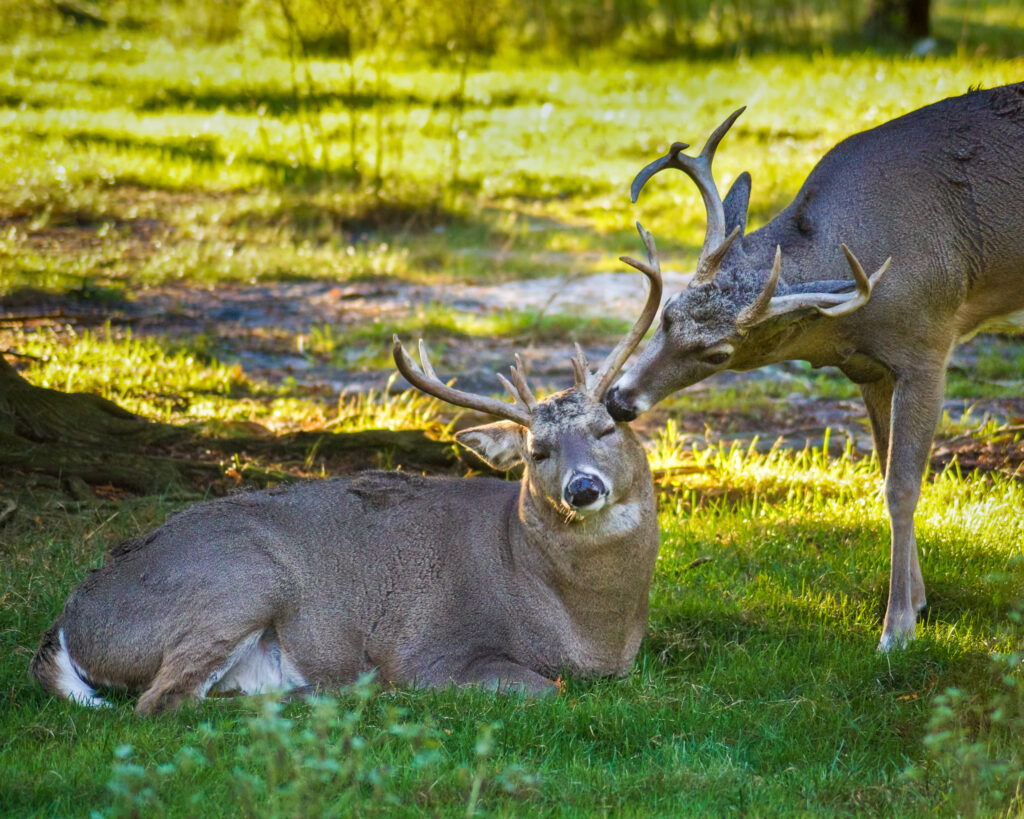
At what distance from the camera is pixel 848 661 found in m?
5.23

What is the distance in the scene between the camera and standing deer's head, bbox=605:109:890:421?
18.7 feet

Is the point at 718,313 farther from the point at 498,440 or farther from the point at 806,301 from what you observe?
the point at 498,440

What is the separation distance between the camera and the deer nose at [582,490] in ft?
16.3

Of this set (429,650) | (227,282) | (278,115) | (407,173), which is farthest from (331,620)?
(278,115)

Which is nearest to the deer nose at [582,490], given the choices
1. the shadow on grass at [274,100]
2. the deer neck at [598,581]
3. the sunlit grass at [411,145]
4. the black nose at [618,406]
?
the deer neck at [598,581]

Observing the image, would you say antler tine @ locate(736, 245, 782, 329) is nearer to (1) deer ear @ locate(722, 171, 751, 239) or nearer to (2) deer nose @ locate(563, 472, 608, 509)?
(1) deer ear @ locate(722, 171, 751, 239)

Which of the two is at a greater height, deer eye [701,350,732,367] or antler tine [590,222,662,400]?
antler tine [590,222,662,400]

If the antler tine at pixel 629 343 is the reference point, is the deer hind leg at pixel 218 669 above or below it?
below

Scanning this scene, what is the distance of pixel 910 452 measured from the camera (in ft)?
19.3

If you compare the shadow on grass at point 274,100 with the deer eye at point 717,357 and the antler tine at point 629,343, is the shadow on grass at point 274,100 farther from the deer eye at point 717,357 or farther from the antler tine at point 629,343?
the antler tine at point 629,343

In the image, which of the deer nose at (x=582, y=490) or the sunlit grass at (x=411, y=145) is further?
the sunlit grass at (x=411, y=145)

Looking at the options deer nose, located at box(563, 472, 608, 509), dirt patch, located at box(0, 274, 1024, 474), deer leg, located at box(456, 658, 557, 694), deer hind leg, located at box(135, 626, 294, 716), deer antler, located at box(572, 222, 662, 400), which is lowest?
dirt patch, located at box(0, 274, 1024, 474)

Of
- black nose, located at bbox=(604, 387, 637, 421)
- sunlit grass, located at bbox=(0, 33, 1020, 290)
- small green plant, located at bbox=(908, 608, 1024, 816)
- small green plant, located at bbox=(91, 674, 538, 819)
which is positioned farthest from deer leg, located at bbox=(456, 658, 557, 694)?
sunlit grass, located at bbox=(0, 33, 1020, 290)

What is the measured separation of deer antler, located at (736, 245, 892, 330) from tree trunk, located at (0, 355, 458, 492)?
226 cm
